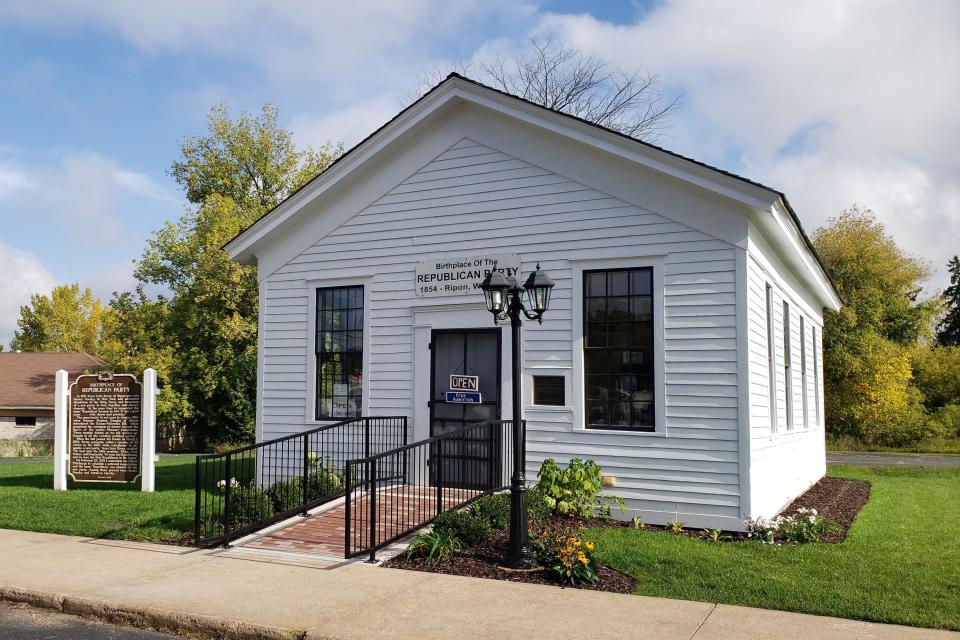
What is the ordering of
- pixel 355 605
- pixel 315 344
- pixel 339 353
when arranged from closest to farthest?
1. pixel 355 605
2. pixel 339 353
3. pixel 315 344

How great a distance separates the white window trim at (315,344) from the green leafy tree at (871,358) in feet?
77.0

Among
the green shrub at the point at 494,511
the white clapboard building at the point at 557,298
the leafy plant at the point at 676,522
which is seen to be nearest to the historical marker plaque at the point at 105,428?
the white clapboard building at the point at 557,298

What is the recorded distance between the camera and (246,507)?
9859 millimetres

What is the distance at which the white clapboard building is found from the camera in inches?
389

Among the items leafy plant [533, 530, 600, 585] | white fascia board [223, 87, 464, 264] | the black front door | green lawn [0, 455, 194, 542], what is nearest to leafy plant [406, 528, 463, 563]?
leafy plant [533, 530, 600, 585]

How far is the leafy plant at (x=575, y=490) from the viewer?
9.89 meters

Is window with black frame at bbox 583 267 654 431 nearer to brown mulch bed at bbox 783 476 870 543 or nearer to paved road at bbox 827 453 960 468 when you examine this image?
brown mulch bed at bbox 783 476 870 543

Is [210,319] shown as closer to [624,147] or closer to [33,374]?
[33,374]

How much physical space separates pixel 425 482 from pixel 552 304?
3212 millimetres

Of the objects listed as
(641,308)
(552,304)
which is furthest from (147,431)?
(641,308)

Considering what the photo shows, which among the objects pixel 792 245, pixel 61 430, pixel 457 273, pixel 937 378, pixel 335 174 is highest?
pixel 335 174

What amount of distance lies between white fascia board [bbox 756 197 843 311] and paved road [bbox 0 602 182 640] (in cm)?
806

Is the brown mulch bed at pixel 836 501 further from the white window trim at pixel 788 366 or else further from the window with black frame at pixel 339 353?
the window with black frame at pixel 339 353

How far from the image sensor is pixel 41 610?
23.1 ft
